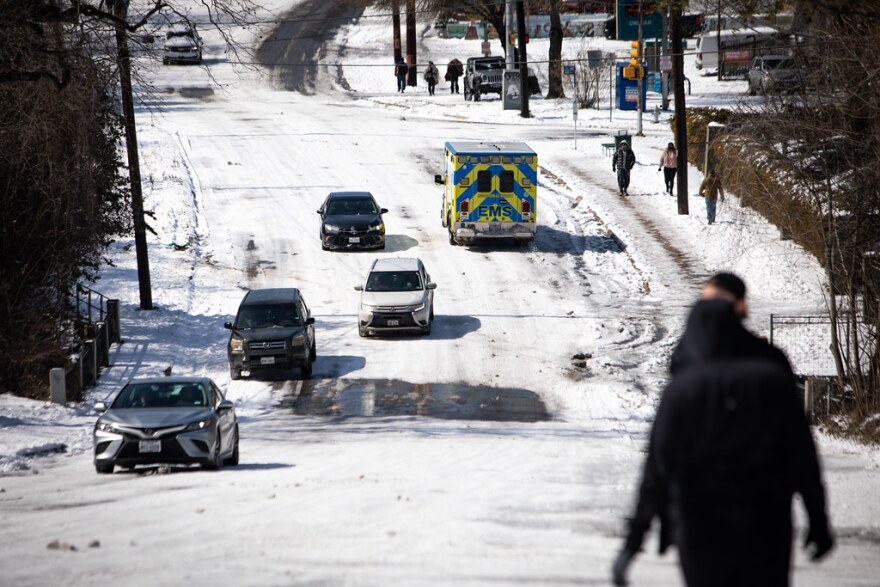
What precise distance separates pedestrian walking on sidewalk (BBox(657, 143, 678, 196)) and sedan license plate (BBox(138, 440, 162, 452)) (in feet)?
Result: 86.9

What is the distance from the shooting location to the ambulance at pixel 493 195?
34156 millimetres

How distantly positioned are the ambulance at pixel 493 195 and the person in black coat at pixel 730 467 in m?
29.0

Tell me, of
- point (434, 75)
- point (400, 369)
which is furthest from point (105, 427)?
point (434, 75)

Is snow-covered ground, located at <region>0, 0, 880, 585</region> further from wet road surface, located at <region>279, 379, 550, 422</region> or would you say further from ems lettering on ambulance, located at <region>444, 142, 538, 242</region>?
ems lettering on ambulance, located at <region>444, 142, 538, 242</region>

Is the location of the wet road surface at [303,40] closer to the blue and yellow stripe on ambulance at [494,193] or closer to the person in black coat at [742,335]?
the blue and yellow stripe on ambulance at [494,193]

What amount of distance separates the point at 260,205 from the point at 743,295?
35.7m

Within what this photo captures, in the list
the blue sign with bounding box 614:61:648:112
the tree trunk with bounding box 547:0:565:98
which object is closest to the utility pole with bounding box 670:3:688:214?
the blue sign with bounding box 614:61:648:112

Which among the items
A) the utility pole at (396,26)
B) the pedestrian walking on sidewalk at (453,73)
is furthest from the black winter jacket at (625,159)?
the utility pole at (396,26)

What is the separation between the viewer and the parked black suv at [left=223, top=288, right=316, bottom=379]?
2347cm

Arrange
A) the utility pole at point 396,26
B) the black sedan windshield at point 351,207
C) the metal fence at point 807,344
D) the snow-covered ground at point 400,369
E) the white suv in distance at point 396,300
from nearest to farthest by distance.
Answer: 1. the snow-covered ground at point 400,369
2. the metal fence at point 807,344
3. the white suv in distance at point 396,300
4. the black sedan windshield at point 351,207
5. the utility pole at point 396,26

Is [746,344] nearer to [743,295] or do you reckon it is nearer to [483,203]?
[743,295]

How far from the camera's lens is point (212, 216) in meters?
39.0

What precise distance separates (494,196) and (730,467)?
29336 mm

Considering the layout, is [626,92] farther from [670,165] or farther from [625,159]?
[670,165]
